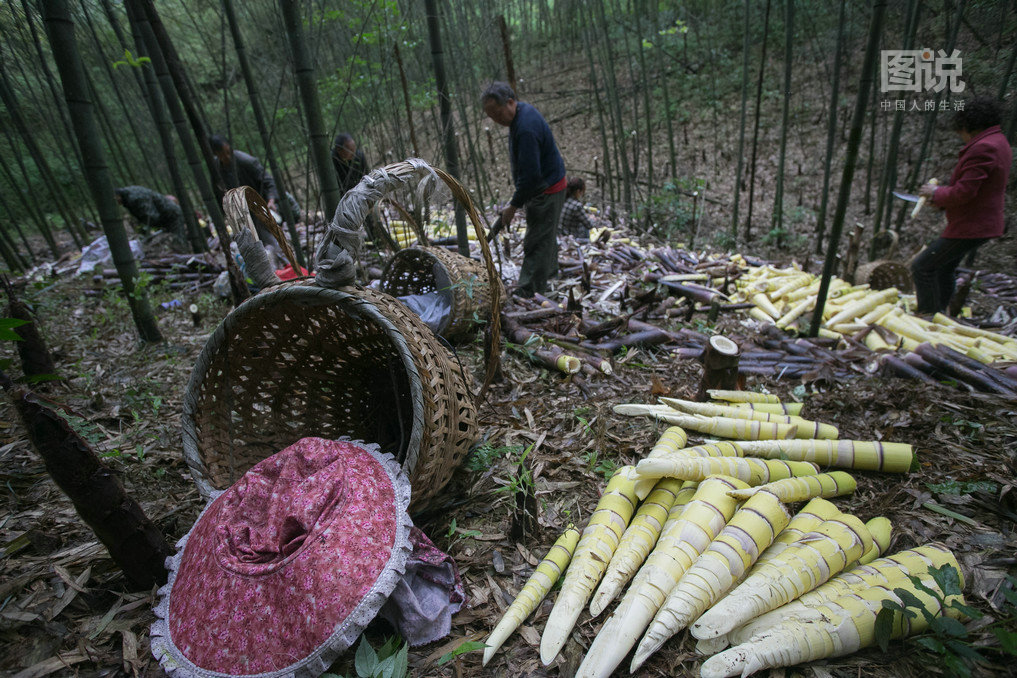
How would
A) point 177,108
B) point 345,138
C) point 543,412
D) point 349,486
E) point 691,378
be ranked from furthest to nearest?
point 345,138 → point 177,108 → point 691,378 → point 543,412 → point 349,486

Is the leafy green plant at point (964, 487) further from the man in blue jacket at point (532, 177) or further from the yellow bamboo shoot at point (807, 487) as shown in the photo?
the man in blue jacket at point (532, 177)

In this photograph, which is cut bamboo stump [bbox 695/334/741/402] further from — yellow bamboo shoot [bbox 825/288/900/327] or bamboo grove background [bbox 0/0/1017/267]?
bamboo grove background [bbox 0/0/1017/267]

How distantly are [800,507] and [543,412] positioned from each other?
121 centimetres

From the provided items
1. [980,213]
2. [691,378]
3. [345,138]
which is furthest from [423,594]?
[980,213]

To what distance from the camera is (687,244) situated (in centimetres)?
724

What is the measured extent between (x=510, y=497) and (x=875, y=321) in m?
3.70

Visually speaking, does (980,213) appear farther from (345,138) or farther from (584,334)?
(345,138)

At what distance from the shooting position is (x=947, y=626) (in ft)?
3.47

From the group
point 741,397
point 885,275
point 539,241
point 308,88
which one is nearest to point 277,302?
point 308,88

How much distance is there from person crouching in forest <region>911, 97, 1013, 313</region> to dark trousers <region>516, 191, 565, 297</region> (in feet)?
9.53

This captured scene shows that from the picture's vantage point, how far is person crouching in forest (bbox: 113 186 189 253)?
5.99m

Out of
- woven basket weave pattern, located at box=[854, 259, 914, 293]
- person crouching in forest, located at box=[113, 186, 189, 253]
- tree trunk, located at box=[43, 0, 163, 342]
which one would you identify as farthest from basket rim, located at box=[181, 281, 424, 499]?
person crouching in forest, located at box=[113, 186, 189, 253]

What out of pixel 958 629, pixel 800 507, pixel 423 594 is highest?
pixel 958 629

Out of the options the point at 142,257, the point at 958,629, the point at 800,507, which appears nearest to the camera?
the point at 958,629
